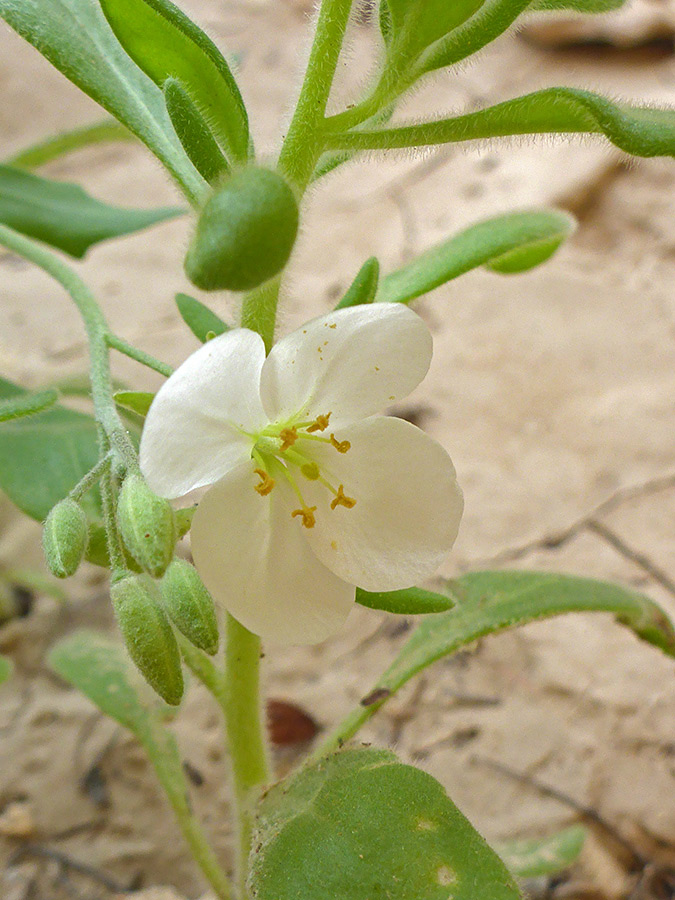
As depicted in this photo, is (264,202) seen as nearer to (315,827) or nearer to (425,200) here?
(315,827)

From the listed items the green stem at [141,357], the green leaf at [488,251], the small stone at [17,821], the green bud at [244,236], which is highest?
the green bud at [244,236]

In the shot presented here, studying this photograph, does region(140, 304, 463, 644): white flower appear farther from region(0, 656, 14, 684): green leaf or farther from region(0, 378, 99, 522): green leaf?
region(0, 656, 14, 684): green leaf

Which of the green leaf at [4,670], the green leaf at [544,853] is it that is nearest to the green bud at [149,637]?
the green leaf at [4,670]

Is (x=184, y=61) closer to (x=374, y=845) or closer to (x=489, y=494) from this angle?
(x=374, y=845)

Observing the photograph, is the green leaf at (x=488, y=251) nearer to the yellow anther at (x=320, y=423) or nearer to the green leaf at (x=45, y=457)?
the yellow anther at (x=320, y=423)

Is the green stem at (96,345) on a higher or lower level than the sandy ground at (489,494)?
higher

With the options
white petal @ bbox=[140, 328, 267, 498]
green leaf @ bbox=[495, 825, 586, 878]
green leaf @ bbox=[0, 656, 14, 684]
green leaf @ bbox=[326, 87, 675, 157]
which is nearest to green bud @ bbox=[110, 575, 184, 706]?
white petal @ bbox=[140, 328, 267, 498]
